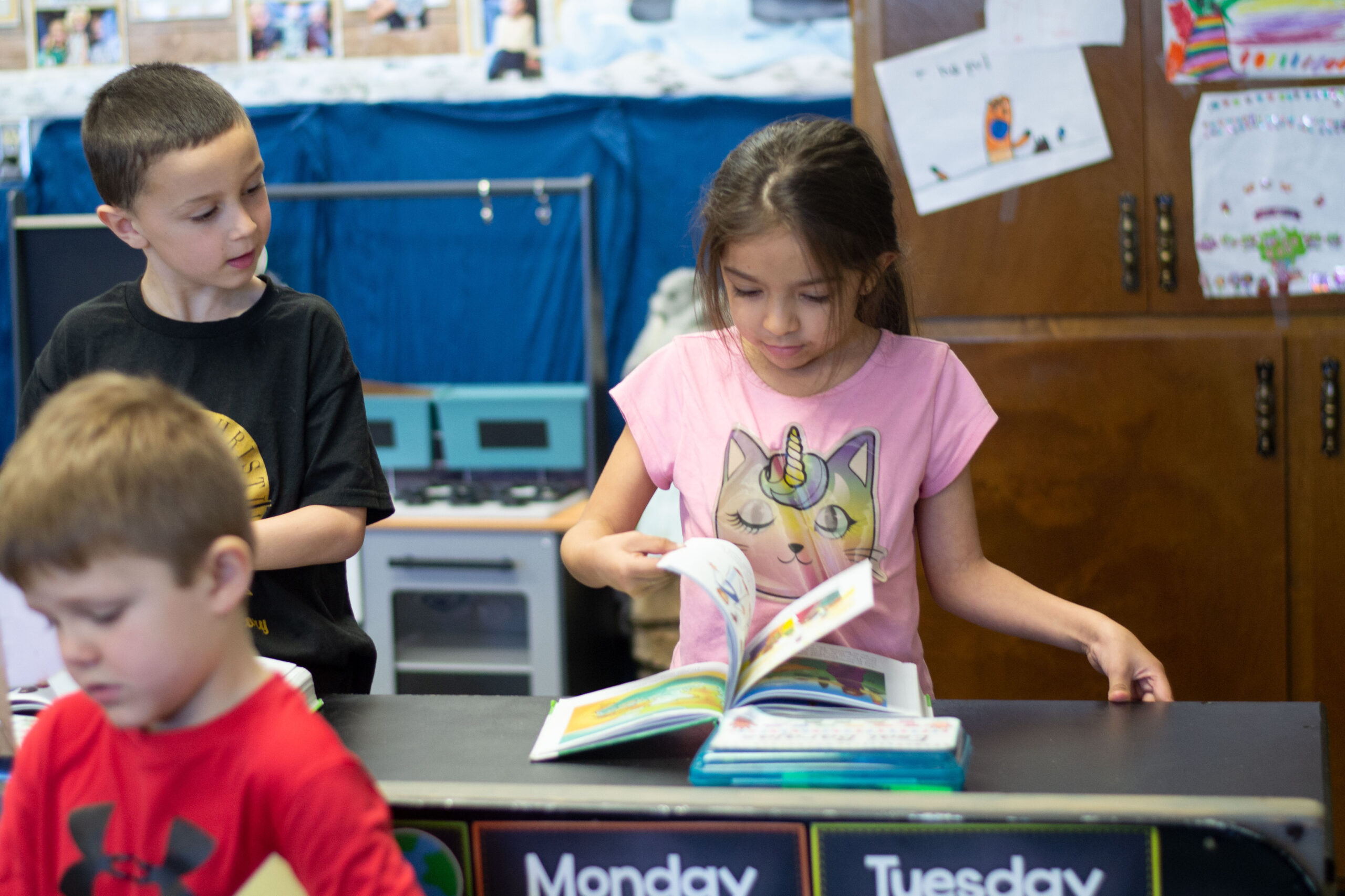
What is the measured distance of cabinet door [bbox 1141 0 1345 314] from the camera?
203 centimetres

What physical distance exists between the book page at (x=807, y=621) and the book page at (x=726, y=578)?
1cm

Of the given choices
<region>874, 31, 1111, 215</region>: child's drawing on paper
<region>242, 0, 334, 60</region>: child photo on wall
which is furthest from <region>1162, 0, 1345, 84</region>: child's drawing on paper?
<region>242, 0, 334, 60</region>: child photo on wall

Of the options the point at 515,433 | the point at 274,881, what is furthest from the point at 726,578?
the point at 515,433

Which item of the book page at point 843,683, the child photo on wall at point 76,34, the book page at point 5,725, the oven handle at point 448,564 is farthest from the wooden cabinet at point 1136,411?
the child photo on wall at point 76,34

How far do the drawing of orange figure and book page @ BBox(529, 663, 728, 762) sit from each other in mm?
1332

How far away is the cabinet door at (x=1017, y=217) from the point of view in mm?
2062

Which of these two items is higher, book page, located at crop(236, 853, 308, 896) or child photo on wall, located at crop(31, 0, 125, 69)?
child photo on wall, located at crop(31, 0, 125, 69)

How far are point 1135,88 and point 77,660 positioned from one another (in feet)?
6.17

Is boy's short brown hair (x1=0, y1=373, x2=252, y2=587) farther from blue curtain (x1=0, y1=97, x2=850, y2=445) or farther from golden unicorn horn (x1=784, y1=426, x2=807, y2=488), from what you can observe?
blue curtain (x1=0, y1=97, x2=850, y2=445)

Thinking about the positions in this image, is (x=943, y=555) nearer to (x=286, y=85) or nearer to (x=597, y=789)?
(x=597, y=789)

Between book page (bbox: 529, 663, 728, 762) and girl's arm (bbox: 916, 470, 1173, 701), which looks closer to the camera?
book page (bbox: 529, 663, 728, 762)

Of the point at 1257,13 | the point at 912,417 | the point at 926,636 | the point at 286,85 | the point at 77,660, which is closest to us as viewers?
the point at 77,660

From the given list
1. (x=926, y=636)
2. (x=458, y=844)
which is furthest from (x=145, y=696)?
(x=926, y=636)

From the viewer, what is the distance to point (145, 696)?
692 mm
